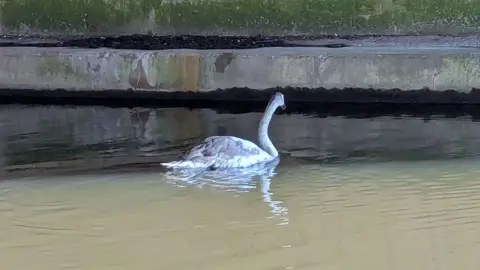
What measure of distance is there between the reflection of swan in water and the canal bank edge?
4.30 meters

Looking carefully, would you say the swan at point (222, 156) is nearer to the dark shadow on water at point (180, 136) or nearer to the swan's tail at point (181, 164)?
the swan's tail at point (181, 164)

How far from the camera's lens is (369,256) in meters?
3.94

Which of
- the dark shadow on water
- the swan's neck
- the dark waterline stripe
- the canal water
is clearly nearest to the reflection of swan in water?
the canal water

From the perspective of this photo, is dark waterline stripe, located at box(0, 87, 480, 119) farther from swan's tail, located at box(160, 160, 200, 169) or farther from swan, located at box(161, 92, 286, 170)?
swan's tail, located at box(160, 160, 200, 169)

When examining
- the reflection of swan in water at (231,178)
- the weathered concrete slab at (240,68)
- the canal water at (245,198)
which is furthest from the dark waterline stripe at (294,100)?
the reflection of swan in water at (231,178)

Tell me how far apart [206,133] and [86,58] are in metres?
1.94

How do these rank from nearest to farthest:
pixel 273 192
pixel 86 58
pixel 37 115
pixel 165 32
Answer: pixel 273 192 → pixel 37 115 → pixel 86 58 → pixel 165 32

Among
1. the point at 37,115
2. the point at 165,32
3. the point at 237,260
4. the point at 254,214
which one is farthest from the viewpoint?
the point at 165,32

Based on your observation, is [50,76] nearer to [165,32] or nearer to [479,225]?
[165,32]

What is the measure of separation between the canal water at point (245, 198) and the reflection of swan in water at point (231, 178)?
0.8 inches

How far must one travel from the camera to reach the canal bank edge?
33.2ft

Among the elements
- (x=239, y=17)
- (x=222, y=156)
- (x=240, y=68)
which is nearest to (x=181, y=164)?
(x=222, y=156)

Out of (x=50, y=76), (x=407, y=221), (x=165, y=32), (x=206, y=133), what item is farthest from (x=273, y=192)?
(x=165, y=32)

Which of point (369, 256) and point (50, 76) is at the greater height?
point (50, 76)
